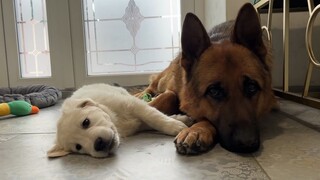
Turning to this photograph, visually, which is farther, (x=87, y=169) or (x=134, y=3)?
(x=134, y=3)

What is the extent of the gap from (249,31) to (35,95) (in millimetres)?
1803

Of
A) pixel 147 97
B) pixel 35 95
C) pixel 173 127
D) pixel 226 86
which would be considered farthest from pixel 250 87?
pixel 35 95

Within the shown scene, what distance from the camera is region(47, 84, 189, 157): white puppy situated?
122cm

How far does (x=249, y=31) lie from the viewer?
4.57 feet

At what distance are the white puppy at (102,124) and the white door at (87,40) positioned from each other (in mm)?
1568

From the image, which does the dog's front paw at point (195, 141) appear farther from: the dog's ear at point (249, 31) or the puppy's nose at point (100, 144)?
the dog's ear at point (249, 31)

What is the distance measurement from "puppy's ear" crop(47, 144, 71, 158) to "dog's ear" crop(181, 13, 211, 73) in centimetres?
63

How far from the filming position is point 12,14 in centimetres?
314

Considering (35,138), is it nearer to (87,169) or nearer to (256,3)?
(87,169)

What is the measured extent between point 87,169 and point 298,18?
6.76ft

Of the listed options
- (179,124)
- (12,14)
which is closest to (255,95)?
(179,124)

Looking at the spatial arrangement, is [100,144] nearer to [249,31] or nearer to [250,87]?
[250,87]

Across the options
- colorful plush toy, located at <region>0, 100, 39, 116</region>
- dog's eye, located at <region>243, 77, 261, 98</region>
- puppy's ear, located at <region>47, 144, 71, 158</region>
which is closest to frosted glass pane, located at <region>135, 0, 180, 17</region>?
colorful plush toy, located at <region>0, 100, 39, 116</region>

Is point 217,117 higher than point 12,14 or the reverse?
the reverse
